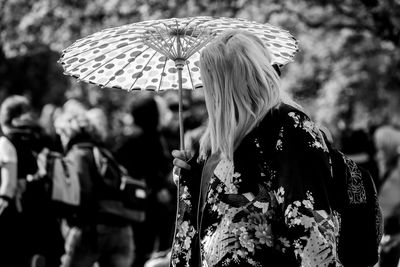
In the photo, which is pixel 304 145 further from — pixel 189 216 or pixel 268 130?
pixel 189 216

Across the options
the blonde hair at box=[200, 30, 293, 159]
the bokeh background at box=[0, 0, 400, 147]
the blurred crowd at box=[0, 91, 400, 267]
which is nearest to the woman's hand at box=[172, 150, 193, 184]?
the blonde hair at box=[200, 30, 293, 159]

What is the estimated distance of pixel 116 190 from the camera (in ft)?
21.7

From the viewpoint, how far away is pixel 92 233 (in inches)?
256

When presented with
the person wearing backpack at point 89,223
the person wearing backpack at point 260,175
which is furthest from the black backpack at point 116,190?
the person wearing backpack at point 260,175

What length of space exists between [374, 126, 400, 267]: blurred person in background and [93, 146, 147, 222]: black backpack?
6.95 feet

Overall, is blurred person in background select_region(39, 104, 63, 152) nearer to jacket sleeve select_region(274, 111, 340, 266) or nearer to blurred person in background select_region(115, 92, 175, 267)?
blurred person in background select_region(115, 92, 175, 267)

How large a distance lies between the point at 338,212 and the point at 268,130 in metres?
0.45

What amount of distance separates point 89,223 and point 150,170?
2.99 feet

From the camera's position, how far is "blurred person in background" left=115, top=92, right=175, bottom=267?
7.07 metres

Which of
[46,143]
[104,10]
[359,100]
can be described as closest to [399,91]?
[359,100]

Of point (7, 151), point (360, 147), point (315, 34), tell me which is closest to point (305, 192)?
point (7, 151)

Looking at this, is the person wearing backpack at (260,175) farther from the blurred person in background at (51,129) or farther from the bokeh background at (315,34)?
the bokeh background at (315,34)

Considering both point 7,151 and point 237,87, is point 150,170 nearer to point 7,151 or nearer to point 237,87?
point 7,151

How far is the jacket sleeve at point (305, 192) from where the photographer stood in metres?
2.64
